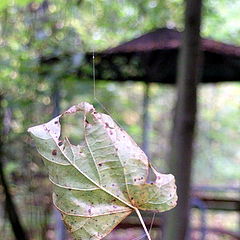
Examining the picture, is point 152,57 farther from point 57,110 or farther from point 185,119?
point 185,119

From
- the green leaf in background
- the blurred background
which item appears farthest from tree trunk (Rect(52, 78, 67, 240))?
the green leaf in background

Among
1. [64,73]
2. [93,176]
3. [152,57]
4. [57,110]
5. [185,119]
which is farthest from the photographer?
[152,57]

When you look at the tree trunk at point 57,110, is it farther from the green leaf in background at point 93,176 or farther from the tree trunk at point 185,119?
the green leaf in background at point 93,176

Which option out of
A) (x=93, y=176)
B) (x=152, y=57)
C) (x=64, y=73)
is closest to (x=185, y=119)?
(x=93, y=176)

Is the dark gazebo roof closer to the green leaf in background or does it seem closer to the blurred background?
the blurred background

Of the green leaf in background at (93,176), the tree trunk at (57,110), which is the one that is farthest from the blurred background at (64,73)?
the green leaf in background at (93,176)

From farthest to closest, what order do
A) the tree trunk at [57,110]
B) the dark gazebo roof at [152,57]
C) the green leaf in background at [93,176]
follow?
the dark gazebo roof at [152,57] < the tree trunk at [57,110] < the green leaf in background at [93,176]
